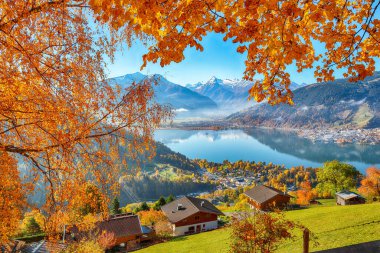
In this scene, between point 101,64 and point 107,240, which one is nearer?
point 101,64

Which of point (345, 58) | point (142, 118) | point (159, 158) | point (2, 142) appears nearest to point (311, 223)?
point (345, 58)

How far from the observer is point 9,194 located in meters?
4.39

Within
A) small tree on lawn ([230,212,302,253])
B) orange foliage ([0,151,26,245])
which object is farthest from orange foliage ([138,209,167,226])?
orange foliage ([0,151,26,245])

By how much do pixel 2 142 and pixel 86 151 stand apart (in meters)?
1.22

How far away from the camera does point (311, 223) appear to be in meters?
17.7

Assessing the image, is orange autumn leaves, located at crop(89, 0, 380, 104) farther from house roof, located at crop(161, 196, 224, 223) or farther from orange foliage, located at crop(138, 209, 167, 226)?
orange foliage, located at crop(138, 209, 167, 226)

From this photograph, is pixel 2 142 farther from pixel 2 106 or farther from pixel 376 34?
pixel 376 34

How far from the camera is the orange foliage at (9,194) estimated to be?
392 centimetres

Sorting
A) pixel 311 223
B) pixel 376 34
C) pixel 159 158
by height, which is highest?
pixel 376 34

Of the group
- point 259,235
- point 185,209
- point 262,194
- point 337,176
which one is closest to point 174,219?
point 185,209

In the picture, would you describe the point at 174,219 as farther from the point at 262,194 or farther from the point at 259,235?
the point at 259,235

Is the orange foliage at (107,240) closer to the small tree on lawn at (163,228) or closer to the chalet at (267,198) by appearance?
the small tree on lawn at (163,228)

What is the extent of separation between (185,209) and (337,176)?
26616 millimetres

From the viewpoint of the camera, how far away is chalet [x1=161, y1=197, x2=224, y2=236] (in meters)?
32.7
